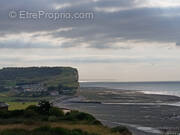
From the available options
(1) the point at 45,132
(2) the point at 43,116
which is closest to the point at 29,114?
(2) the point at 43,116

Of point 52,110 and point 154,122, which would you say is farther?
point 154,122

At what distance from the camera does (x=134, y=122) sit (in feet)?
246

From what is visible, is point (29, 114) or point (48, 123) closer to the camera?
point (48, 123)

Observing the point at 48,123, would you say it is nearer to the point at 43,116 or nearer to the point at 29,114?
the point at 43,116

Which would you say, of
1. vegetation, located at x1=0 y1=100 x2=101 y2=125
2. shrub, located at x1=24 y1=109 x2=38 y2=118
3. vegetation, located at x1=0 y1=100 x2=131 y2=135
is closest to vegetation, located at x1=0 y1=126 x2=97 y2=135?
vegetation, located at x1=0 y1=100 x2=131 y2=135

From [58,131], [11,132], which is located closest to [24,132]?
[11,132]

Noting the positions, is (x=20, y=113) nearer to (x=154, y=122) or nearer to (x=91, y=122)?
(x=91, y=122)

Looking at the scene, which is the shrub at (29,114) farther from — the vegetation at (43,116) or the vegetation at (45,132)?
the vegetation at (45,132)

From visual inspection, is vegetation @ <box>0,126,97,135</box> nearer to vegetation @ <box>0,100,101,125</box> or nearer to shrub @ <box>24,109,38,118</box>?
vegetation @ <box>0,100,101,125</box>

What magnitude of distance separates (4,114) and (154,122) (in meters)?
32.4

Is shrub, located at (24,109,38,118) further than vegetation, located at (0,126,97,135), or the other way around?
shrub, located at (24,109,38,118)

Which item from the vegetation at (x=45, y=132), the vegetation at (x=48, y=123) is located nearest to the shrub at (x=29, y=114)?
the vegetation at (x=48, y=123)

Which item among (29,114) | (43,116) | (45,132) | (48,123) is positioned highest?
(45,132)

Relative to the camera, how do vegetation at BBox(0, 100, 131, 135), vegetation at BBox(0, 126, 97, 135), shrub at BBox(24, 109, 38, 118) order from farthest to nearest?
shrub at BBox(24, 109, 38, 118) < vegetation at BBox(0, 100, 131, 135) < vegetation at BBox(0, 126, 97, 135)
